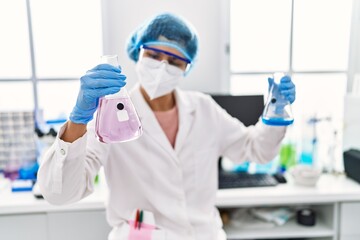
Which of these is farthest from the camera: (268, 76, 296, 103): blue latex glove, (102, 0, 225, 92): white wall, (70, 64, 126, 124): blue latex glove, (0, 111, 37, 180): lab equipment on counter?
(102, 0, 225, 92): white wall

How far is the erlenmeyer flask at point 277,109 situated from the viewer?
121cm

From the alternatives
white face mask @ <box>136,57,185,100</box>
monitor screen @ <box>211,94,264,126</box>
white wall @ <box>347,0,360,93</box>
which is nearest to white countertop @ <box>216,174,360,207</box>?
monitor screen @ <box>211,94,264,126</box>

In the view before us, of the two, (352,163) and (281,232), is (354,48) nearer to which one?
(352,163)

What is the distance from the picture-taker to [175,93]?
142cm

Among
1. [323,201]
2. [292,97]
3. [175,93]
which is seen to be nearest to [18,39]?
[175,93]

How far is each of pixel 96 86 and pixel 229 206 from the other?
1.14 metres

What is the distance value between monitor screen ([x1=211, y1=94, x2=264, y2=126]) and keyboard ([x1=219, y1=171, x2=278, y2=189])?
0.31m

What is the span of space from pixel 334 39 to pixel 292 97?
53.6 inches

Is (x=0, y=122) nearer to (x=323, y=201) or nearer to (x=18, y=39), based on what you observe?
(x=18, y=39)

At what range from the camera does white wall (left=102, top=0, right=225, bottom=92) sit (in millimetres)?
2102

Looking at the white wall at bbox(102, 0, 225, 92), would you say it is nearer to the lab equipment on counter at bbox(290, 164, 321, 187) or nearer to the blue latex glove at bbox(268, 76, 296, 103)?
the lab equipment on counter at bbox(290, 164, 321, 187)

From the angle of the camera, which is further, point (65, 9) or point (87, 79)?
point (65, 9)

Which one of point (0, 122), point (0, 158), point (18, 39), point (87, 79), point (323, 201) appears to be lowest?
point (323, 201)

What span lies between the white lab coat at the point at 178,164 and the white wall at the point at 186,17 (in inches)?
31.0
